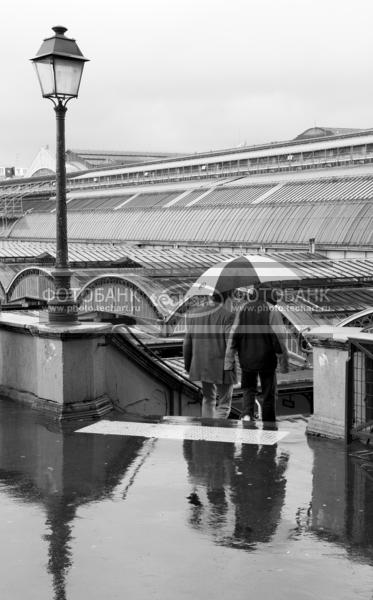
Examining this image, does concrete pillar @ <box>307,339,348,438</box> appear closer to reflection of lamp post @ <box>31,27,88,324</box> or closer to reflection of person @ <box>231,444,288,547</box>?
reflection of person @ <box>231,444,288,547</box>

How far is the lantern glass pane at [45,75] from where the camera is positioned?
36.9 feet

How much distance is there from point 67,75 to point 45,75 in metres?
0.32

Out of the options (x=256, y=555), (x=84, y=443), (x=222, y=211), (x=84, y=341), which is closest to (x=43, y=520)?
(x=256, y=555)

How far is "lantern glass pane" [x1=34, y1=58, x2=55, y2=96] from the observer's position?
36.9ft

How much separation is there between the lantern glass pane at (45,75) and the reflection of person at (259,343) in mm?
4085

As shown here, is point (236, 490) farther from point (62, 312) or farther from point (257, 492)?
point (62, 312)

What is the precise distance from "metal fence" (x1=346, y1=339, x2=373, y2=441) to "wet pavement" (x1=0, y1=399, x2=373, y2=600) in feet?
0.84

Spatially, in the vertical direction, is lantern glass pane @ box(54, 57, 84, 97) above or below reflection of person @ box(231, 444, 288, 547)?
above

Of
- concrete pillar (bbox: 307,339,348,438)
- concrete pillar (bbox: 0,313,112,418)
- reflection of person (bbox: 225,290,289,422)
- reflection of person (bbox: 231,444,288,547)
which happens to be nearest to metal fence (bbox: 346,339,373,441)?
concrete pillar (bbox: 307,339,348,438)

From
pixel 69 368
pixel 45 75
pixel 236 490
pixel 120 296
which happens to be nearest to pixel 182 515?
pixel 236 490

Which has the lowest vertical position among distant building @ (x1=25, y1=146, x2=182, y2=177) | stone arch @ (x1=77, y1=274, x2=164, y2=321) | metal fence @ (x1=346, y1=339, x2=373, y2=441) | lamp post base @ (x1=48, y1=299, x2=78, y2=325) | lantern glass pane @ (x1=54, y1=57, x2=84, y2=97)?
metal fence @ (x1=346, y1=339, x2=373, y2=441)

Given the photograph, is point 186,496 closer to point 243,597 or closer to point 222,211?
point 243,597

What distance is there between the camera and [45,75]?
11398mm

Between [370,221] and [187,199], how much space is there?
20.8 meters
